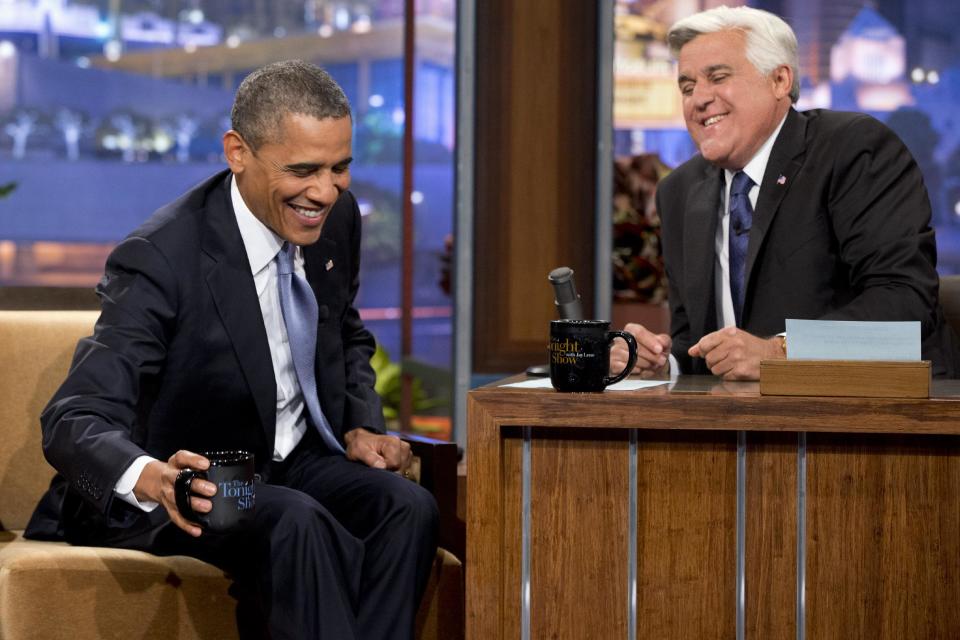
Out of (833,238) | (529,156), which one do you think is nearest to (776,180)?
(833,238)

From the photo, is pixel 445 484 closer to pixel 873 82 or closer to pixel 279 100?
pixel 279 100

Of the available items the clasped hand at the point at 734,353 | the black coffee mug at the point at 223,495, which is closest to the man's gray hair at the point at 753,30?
the clasped hand at the point at 734,353

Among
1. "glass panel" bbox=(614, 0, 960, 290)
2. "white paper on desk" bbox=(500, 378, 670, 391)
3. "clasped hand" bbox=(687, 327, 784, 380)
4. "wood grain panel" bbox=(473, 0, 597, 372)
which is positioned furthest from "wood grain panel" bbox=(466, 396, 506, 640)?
"glass panel" bbox=(614, 0, 960, 290)

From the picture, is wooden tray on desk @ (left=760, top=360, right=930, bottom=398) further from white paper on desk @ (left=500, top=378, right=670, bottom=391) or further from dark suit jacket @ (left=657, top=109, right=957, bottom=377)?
dark suit jacket @ (left=657, top=109, right=957, bottom=377)

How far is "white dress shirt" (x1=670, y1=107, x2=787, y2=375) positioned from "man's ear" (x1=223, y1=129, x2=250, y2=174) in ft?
3.21

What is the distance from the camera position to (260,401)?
2043mm

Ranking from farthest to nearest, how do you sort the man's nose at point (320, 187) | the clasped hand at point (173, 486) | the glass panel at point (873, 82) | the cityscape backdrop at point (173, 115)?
the cityscape backdrop at point (173, 115) < the glass panel at point (873, 82) < the man's nose at point (320, 187) < the clasped hand at point (173, 486)

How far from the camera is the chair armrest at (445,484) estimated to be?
2.21 metres

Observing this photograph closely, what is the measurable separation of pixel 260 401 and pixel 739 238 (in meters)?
1.05

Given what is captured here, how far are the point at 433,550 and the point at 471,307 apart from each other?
2.04 meters

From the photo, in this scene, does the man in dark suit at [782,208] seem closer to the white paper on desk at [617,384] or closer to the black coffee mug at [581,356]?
the white paper on desk at [617,384]

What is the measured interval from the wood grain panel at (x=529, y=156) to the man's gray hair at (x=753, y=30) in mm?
1500

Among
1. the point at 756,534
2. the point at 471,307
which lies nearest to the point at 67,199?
the point at 471,307

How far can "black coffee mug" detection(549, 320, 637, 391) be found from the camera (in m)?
1.68
